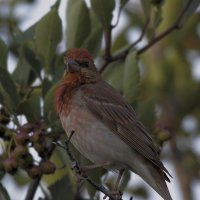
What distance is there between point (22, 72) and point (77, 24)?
73 centimetres

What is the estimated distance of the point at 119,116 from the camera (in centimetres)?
776

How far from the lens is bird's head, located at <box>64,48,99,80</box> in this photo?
7762 millimetres

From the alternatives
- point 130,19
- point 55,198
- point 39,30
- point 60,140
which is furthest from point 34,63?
point 130,19

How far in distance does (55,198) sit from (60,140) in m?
0.58

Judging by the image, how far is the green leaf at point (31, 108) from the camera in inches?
284

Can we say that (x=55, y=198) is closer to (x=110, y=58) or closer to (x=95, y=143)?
(x=95, y=143)

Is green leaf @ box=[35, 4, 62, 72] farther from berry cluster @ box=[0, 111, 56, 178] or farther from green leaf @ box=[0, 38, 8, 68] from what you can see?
berry cluster @ box=[0, 111, 56, 178]

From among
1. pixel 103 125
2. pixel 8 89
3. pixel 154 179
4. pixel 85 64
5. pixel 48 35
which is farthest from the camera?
pixel 85 64

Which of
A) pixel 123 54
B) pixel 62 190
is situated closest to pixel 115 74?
pixel 123 54

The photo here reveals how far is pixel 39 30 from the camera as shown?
303 inches

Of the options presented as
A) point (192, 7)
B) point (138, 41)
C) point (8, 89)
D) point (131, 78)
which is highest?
point (192, 7)

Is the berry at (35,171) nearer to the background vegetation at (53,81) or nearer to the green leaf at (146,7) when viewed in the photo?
the background vegetation at (53,81)

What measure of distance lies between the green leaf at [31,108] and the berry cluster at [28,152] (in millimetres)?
216

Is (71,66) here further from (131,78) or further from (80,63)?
(131,78)
